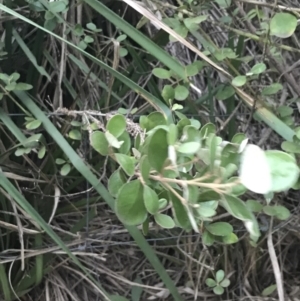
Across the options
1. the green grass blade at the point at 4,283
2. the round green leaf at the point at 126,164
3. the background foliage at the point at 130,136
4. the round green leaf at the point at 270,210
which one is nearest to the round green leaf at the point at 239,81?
the background foliage at the point at 130,136

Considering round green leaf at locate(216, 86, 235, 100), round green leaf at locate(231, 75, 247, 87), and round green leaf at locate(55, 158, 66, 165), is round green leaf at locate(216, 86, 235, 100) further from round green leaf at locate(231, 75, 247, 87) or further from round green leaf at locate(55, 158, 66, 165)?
round green leaf at locate(55, 158, 66, 165)

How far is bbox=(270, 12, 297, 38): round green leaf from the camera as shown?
1.77ft

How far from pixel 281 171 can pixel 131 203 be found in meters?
0.12

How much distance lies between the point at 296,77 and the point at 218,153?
1.91 ft

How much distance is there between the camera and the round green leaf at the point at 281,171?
27 centimetres

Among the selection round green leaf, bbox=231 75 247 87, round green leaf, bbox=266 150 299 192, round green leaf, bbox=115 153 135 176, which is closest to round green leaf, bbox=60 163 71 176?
round green leaf, bbox=231 75 247 87

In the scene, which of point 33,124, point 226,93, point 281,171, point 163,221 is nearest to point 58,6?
point 33,124

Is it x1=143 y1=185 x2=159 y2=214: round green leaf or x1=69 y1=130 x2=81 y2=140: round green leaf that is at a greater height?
x1=143 y1=185 x2=159 y2=214: round green leaf

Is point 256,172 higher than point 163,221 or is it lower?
higher

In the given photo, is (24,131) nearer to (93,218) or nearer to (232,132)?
(93,218)

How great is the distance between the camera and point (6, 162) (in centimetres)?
78

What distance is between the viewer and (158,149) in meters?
0.33

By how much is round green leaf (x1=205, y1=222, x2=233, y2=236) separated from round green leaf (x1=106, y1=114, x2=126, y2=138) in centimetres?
12

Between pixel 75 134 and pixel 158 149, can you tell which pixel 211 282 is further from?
pixel 158 149
